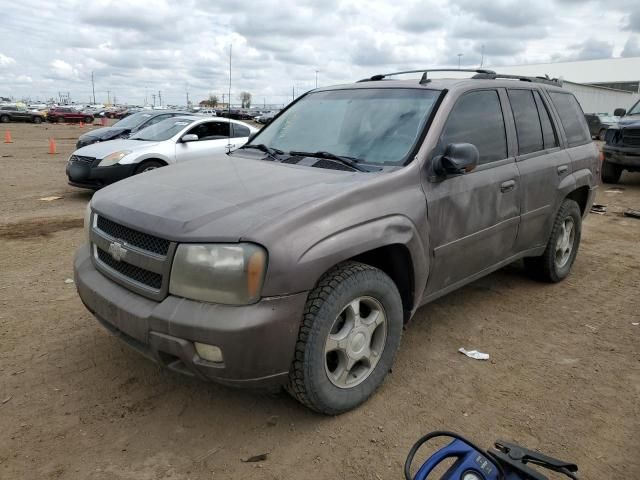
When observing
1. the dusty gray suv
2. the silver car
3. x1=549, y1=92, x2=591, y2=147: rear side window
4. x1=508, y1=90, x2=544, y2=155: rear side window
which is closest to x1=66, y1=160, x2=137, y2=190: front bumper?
the silver car

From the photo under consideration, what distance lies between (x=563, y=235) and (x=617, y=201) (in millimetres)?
5743

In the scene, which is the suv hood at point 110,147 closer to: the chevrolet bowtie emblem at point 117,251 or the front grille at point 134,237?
the front grille at point 134,237

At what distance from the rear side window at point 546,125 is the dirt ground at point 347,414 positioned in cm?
133

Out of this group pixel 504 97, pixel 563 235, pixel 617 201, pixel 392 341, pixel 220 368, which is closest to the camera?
pixel 220 368

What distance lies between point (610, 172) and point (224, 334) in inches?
444

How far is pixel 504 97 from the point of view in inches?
157

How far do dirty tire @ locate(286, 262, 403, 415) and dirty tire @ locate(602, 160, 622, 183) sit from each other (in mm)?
10124

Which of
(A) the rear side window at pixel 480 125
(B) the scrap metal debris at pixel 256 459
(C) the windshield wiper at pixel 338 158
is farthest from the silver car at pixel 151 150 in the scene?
(B) the scrap metal debris at pixel 256 459

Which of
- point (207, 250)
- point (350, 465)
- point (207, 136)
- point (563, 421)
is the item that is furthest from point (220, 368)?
point (207, 136)

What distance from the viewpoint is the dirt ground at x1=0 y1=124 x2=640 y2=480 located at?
2.49 m

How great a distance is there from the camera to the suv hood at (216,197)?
246cm

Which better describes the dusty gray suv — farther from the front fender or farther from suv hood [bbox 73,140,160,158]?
suv hood [bbox 73,140,160,158]

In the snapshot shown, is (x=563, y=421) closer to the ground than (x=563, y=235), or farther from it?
closer to the ground

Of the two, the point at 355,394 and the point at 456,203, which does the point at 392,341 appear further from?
the point at 456,203
